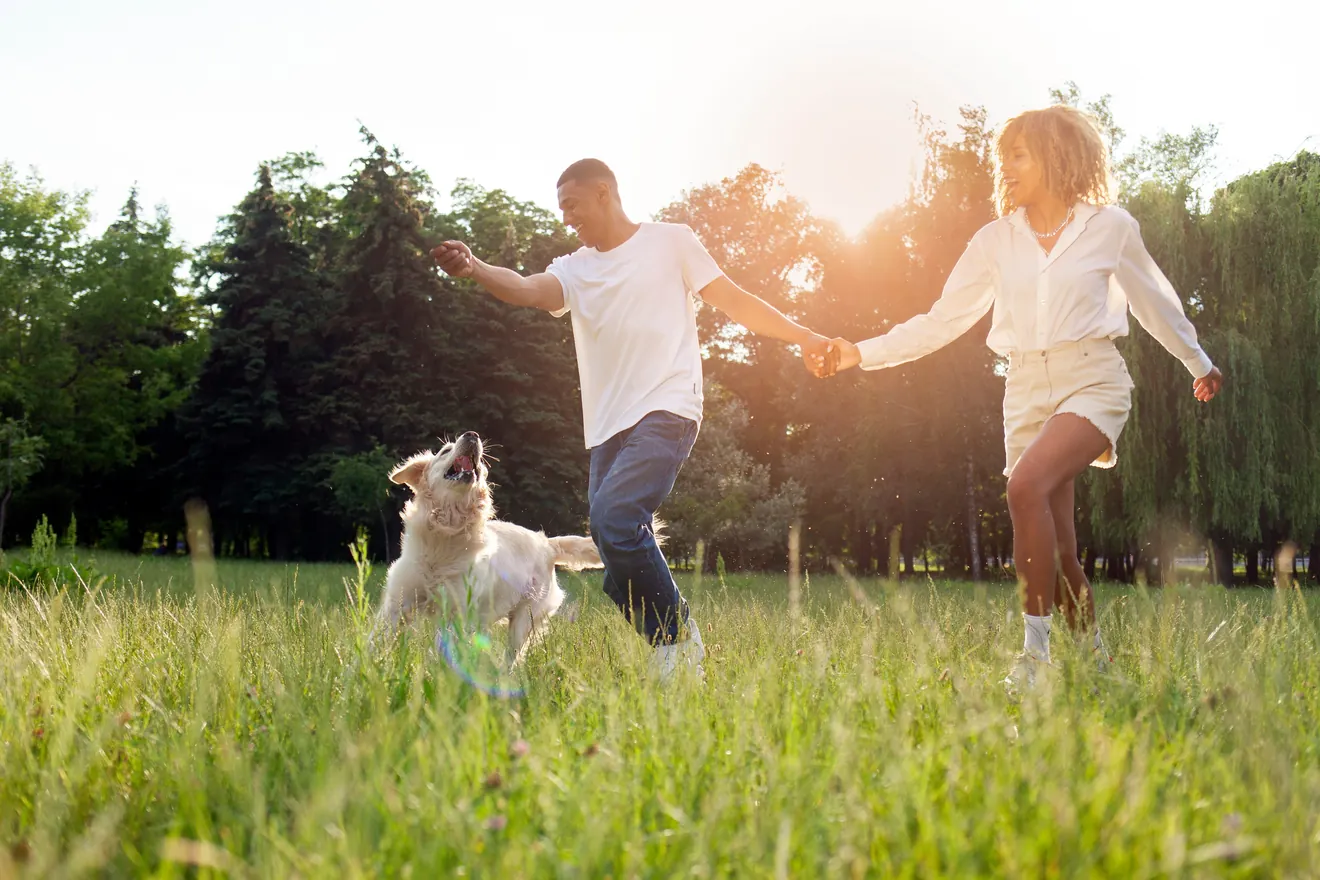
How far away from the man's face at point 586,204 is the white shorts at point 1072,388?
2.13m

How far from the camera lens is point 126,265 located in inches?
1553

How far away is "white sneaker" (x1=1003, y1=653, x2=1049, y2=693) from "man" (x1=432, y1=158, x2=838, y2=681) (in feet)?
4.63

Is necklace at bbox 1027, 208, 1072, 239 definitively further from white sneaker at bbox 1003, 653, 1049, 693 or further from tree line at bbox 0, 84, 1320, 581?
tree line at bbox 0, 84, 1320, 581

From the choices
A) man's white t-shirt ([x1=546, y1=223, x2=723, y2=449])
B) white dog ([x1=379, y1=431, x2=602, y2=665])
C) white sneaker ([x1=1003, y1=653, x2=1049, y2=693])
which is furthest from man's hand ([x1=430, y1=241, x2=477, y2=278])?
white sneaker ([x1=1003, y1=653, x2=1049, y2=693])

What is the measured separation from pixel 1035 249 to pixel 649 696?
3233mm

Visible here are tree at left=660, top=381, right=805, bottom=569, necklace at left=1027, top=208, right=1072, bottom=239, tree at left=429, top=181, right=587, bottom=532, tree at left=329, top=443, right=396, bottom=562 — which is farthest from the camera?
tree at left=429, top=181, right=587, bottom=532

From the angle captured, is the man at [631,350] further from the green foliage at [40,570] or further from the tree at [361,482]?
the tree at [361,482]

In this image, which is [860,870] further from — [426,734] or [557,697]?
[557,697]

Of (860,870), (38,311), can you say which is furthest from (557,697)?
(38,311)

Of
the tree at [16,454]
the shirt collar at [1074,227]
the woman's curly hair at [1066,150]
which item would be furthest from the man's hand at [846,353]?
the tree at [16,454]

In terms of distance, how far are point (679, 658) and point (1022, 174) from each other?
9.51 ft

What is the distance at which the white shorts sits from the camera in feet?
15.7

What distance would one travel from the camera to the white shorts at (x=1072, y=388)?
478 cm

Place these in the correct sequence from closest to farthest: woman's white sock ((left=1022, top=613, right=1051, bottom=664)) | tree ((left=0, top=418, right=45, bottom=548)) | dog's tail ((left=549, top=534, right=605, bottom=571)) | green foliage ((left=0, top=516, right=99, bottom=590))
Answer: woman's white sock ((left=1022, top=613, right=1051, bottom=664)) < dog's tail ((left=549, top=534, right=605, bottom=571)) < green foliage ((left=0, top=516, right=99, bottom=590)) < tree ((left=0, top=418, right=45, bottom=548))
